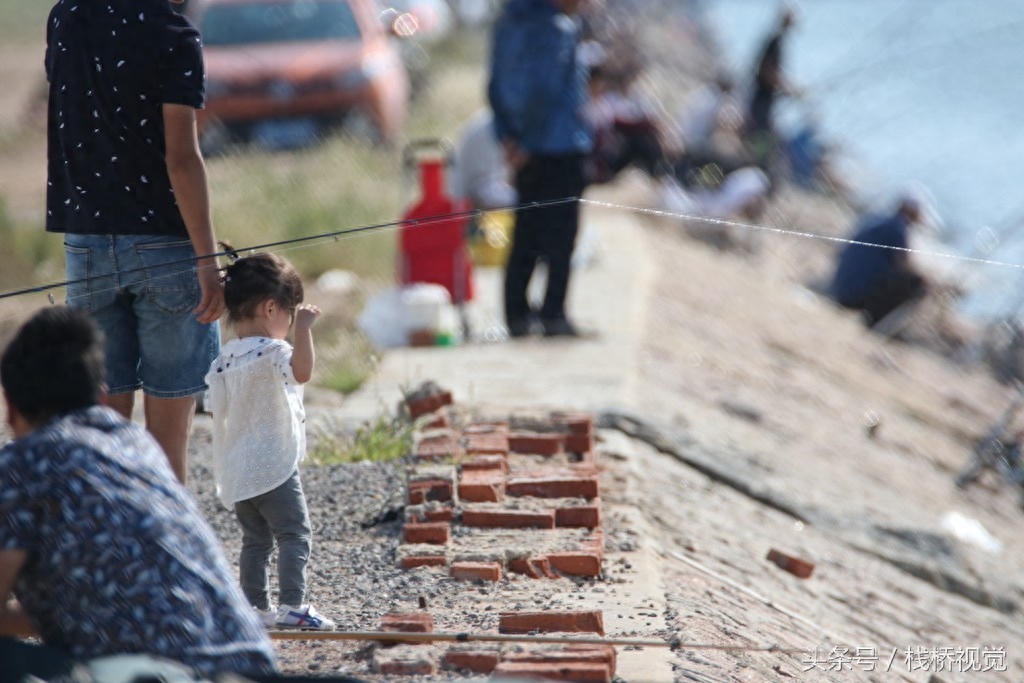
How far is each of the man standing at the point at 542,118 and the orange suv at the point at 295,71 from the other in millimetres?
6587

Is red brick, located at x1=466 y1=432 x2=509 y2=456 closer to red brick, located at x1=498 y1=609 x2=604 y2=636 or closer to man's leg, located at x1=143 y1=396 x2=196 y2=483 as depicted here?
man's leg, located at x1=143 y1=396 x2=196 y2=483

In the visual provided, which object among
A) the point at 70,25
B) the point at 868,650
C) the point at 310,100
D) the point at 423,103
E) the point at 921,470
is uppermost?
the point at 423,103

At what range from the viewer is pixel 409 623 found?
3.38 meters

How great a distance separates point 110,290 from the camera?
12.3 ft

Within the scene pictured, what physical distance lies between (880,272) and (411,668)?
9.45 metres

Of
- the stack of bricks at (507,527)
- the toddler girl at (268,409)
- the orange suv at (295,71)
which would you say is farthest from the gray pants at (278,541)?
the orange suv at (295,71)

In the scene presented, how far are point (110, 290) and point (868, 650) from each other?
242cm

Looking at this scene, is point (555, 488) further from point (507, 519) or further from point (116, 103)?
point (116, 103)

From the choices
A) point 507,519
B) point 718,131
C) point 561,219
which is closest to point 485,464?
point 507,519

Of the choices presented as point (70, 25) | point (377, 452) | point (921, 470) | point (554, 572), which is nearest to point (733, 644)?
point (554, 572)

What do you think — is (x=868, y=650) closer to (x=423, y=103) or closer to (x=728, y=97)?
(x=728, y=97)

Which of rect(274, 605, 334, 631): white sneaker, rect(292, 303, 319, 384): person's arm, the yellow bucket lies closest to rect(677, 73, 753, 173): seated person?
the yellow bucket

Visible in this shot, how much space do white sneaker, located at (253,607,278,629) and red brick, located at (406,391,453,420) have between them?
5.63 ft

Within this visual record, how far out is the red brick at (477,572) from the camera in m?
3.96
